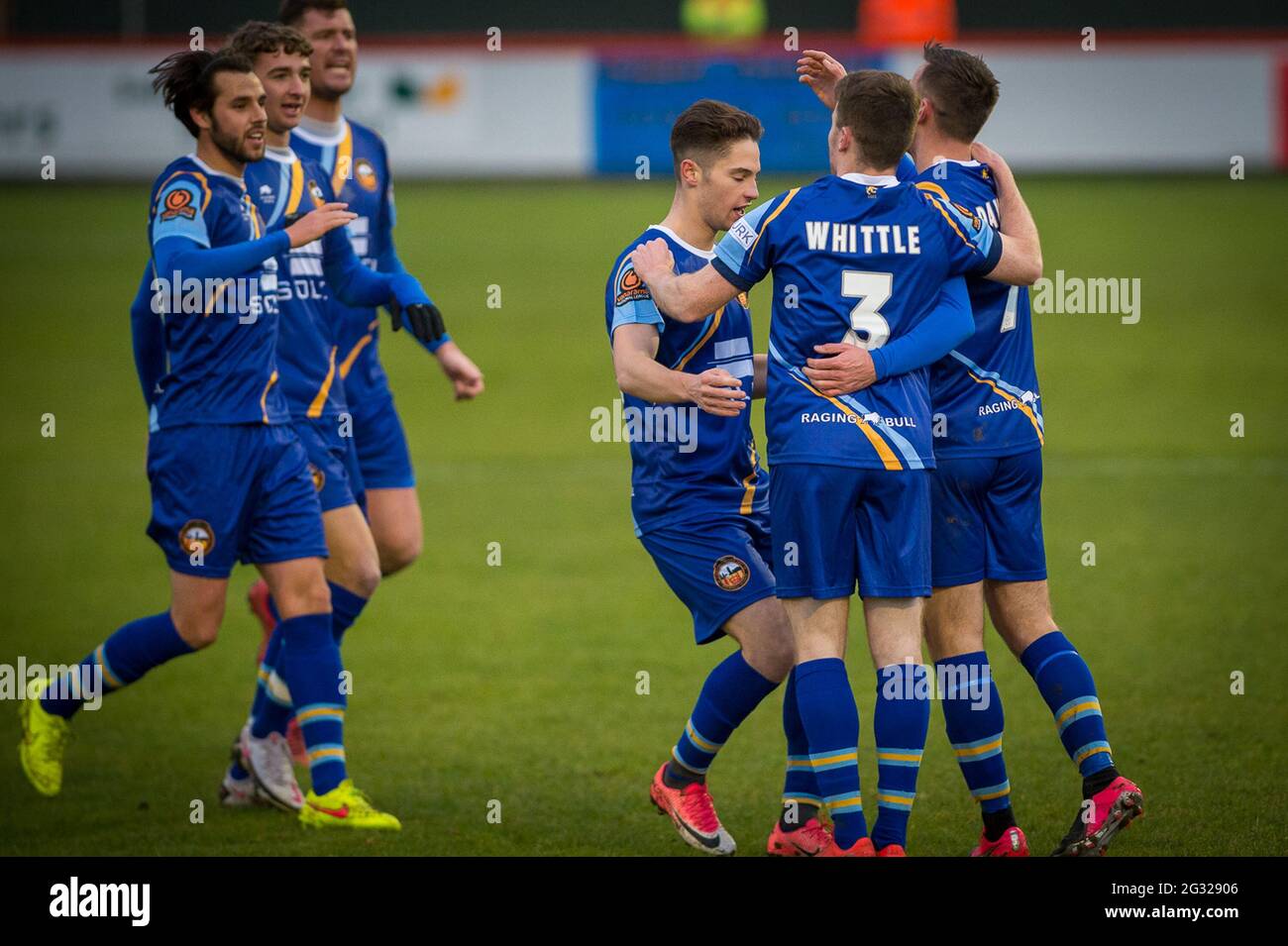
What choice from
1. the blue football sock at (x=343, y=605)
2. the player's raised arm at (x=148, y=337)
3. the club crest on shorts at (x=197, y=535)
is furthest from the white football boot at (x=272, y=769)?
the player's raised arm at (x=148, y=337)

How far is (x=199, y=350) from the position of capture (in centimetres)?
552

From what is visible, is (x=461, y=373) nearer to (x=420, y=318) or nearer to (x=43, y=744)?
(x=420, y=318)

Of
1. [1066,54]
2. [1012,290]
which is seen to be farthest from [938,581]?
[1066,54]

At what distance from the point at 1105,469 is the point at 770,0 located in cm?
2145

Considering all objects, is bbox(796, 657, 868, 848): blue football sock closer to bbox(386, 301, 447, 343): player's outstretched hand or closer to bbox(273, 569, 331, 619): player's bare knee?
bbox(273, 569, 331, 619): player's bare knee

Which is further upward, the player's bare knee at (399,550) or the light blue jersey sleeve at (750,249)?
the light blue jersey sleeve at (750,249)

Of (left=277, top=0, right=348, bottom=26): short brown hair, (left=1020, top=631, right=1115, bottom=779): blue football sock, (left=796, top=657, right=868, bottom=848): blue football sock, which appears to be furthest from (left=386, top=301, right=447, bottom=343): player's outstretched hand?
(left=1020, top=631, right=1115, bottom=779): blue football sock

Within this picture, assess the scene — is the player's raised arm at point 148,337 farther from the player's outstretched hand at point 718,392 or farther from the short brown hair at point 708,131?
the player's outstretched hand at point 718,392

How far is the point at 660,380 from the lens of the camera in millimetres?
4914

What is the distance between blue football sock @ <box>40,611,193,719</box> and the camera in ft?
18.5

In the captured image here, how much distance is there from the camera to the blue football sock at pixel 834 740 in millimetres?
4668

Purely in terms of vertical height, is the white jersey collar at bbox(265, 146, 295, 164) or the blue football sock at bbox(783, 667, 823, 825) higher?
the white jersey collar at bbox(265, 146, 295, 164)

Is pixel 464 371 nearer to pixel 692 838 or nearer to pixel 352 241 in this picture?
pixel 352 241
